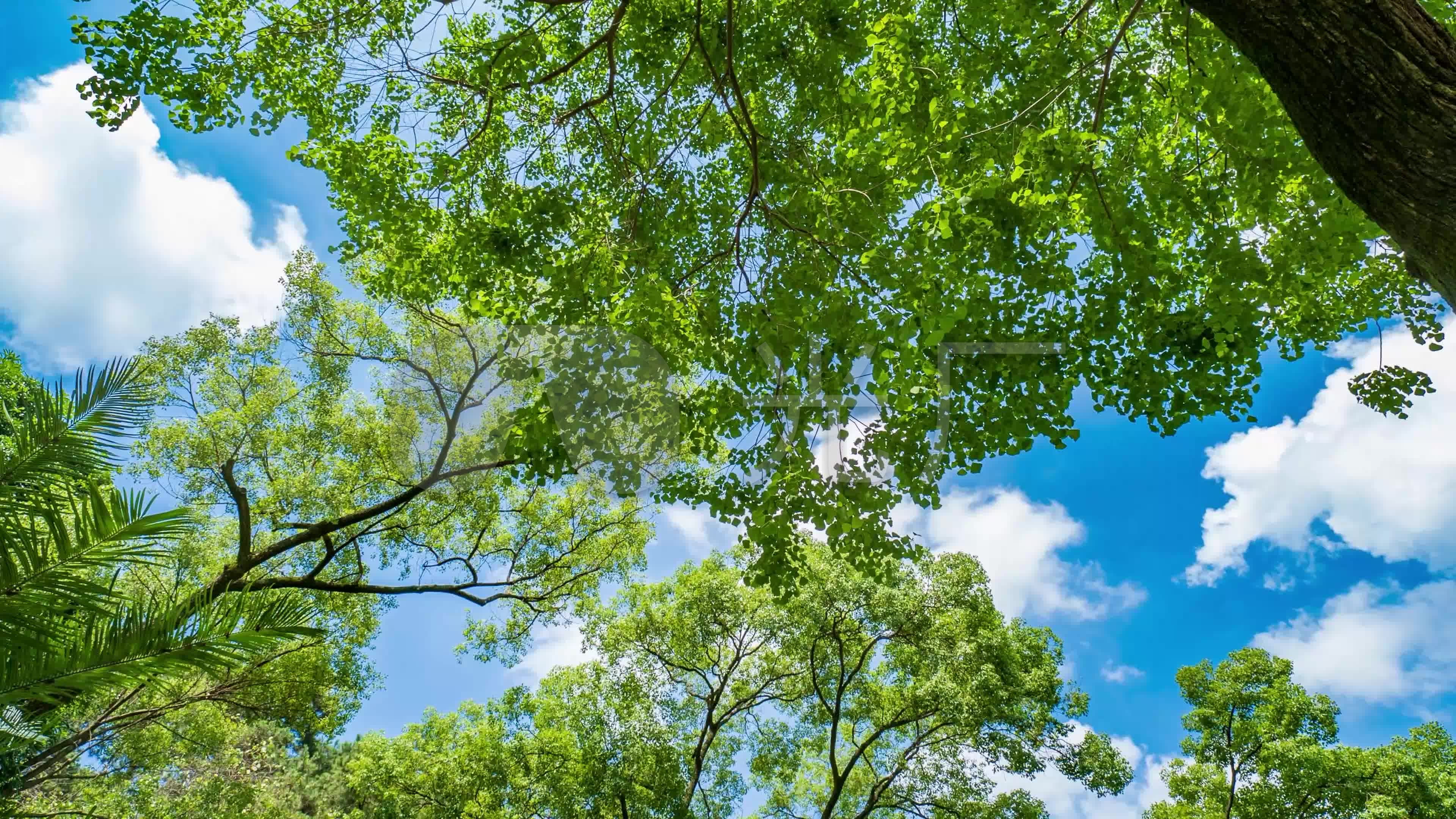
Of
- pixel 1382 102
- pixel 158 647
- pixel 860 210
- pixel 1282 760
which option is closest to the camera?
pixel 1382 102

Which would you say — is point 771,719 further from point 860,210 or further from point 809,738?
point 860,210

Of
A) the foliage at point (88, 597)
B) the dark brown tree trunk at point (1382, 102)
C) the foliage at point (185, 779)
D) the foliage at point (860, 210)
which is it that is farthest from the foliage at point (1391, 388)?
the foliage at point (185, 779)

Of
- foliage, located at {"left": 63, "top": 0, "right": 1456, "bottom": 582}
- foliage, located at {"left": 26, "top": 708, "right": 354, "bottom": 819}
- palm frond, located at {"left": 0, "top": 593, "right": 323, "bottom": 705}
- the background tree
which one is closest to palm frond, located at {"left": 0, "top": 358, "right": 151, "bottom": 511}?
palm frond, located at {"left": 0, "top": 593, "right": 323, "bottom": 705}

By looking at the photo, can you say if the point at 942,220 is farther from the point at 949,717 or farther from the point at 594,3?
the point at 949,717

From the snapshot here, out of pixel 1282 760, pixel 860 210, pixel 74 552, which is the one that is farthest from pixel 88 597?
pixel 1282 760

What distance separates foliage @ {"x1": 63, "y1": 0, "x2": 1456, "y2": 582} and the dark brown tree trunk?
1811mm

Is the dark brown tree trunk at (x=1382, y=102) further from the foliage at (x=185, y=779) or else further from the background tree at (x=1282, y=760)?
the background tree at (x=1282, y=760)

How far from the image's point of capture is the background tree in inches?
551

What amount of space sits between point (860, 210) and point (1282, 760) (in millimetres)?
15578

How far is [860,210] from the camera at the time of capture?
5.47m

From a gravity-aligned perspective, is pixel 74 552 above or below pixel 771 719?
below

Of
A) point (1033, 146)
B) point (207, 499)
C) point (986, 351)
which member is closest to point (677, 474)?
point (986, 351)

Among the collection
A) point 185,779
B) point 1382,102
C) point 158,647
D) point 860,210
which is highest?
point 860,210

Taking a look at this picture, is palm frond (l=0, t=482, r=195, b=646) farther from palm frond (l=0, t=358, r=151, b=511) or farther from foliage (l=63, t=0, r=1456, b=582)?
foliage (l=63, t=0, r=1456, b=582)
